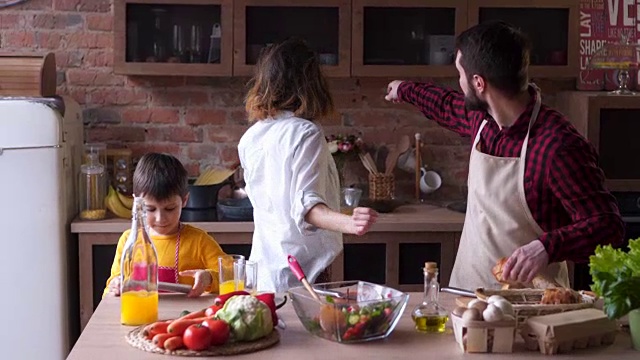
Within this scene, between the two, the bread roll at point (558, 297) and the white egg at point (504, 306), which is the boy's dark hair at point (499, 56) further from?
the white egg at point (504, 306)

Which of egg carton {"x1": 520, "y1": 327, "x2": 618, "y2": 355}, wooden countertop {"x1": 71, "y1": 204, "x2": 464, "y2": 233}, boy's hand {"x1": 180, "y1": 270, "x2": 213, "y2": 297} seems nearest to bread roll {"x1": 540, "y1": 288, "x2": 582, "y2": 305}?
egg carton {"x1": 520, "y1": 327, "x2": 618, "y2": 355}

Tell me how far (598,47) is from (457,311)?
2.71m

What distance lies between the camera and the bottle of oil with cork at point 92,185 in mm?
3992

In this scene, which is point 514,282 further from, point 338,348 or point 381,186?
point 381,186

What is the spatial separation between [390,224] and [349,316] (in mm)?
1809

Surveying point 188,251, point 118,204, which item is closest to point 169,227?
point 188,251

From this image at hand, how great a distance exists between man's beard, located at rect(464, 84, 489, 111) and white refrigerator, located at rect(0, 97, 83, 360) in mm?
1709

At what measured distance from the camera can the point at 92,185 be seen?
13.1 ft

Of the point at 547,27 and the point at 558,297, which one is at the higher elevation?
the point at 547,27

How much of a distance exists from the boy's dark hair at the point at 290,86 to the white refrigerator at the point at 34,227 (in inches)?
51.9

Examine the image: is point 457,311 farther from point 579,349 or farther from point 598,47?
point 598,47

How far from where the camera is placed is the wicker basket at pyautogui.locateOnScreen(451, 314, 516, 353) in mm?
2088

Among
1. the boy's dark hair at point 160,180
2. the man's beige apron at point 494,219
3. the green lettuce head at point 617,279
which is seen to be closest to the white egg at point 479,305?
the green lettuce head at point 617,279

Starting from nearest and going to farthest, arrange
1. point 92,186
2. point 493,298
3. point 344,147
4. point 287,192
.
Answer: point 493,298 < point 287,192 < point 92,186 < point 344,147
